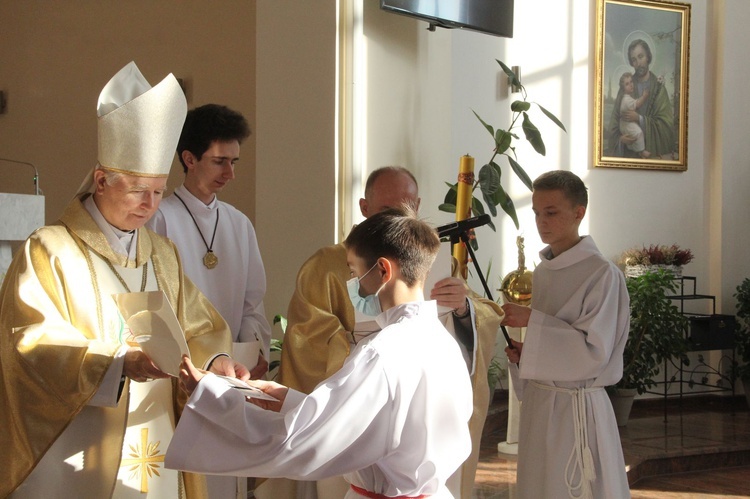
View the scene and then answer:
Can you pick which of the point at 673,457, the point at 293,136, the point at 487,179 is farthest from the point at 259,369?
the point at 673,457

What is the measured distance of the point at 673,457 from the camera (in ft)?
21.5

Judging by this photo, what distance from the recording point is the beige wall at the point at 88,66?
24.8 feet

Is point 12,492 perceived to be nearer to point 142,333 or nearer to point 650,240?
point 142,333

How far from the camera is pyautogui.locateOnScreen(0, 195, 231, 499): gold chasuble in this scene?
2469 millimetres

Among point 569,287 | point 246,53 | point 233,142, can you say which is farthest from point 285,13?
point 569,287

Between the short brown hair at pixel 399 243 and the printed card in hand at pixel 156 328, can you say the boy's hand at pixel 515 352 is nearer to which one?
the short brown hair at pixel 399 243

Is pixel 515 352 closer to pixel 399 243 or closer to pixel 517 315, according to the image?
pixel 517 315

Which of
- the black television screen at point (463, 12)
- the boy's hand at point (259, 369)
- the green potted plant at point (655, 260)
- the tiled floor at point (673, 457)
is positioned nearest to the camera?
the boy's hand at point (259, 369)

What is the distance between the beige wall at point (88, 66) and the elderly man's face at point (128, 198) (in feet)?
15.2

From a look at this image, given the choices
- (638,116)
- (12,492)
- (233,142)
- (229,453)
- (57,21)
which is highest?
(57,21)

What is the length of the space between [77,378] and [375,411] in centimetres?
90

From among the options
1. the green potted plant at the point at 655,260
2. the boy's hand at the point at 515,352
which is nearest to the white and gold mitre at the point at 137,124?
the boy's hand at the point at 515,352

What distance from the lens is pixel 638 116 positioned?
340 inches

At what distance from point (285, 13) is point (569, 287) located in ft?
11.4
